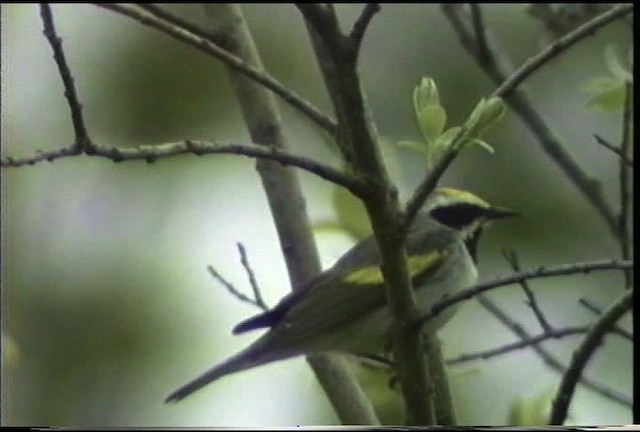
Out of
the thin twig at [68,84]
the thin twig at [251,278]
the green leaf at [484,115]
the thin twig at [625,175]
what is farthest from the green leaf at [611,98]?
the thin twig at [68,84]

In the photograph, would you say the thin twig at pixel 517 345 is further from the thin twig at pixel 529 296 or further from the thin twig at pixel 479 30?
the thin twig at pixel 479 30

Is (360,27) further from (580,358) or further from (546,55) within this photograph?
(580,358)

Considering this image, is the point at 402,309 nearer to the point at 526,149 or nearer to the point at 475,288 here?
the point at 475,288

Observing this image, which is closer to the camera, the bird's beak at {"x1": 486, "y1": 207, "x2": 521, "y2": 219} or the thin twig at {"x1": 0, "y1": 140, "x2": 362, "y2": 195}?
the thin twig at {"x1": 0, "y1": 140, "x2": 362, "y2": 195}

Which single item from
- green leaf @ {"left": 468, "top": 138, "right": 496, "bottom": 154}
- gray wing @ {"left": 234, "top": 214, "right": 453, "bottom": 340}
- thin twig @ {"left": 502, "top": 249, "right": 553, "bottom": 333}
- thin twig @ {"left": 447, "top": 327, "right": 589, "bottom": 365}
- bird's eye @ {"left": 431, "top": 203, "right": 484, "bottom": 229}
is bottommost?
thin twig @ {"left": 447, "top": 327, "right": 589, "bottom": 365}

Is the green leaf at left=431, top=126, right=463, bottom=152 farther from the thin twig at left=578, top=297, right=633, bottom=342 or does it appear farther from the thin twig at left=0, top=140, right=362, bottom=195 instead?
the thin twig at left=578, top=297, right=633, bottom=342

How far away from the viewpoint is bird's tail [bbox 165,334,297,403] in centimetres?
88

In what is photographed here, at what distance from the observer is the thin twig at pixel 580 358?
2.91ft

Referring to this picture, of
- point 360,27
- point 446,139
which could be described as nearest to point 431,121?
point 446,139

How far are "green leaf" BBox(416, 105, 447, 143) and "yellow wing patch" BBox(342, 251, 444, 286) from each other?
12cm

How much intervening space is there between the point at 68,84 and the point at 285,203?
0.76ft

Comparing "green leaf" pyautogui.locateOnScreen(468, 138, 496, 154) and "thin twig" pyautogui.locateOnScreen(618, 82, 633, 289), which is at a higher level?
"green leaf" pyautogui.locateOnScreen(468, 138, 496, 154)

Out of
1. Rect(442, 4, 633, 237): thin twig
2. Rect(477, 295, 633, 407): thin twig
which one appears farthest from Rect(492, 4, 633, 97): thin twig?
Rect(477, 295, 633, 407): thin twig

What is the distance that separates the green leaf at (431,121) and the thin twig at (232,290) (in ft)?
0.75
